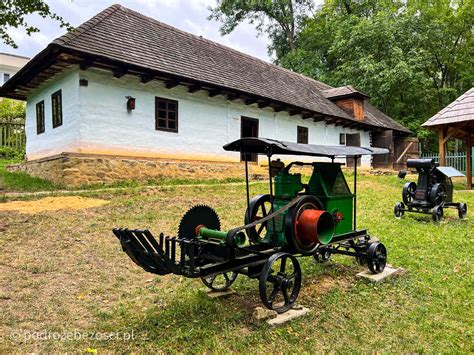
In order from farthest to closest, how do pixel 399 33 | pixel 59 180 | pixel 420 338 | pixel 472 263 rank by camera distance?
pixel 399 33 → pixel 59 180 → pixel 472 263 → pixel 420 338

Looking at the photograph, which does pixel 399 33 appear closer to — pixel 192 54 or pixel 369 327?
pixel 192 54

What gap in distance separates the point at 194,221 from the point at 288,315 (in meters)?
1.36

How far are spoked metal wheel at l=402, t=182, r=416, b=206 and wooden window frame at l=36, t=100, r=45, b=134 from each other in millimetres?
12264

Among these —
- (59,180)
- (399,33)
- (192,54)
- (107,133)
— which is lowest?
(59,180)

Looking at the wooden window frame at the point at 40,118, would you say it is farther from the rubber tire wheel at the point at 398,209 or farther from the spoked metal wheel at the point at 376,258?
the spoked metal wheel at the point at 376,258

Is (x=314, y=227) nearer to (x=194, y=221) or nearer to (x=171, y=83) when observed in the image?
(x=194, y=221)

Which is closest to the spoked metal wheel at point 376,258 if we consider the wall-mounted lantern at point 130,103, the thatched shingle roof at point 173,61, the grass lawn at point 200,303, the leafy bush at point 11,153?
the grass lawn at point 200,303

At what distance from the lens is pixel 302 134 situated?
18125 mm

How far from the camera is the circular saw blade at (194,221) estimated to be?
3.77 m

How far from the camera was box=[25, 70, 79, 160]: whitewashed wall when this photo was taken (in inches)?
418

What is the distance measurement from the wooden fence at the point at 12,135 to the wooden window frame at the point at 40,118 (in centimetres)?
472

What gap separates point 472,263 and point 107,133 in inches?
384

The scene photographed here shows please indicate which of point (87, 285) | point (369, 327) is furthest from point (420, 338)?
point (87, 285)

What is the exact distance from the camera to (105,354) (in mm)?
2795
